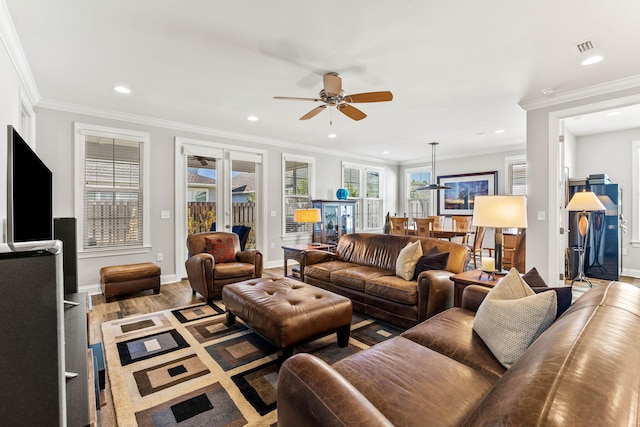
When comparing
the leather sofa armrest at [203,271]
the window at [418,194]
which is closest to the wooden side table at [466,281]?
the leather sofa armrest at [203,271]

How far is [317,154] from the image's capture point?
22.5 ft

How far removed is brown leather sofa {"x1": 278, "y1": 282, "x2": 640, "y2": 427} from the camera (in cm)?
61

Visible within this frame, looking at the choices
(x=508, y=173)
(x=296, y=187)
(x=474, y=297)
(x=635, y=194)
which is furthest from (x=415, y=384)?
(x=508, y=173)

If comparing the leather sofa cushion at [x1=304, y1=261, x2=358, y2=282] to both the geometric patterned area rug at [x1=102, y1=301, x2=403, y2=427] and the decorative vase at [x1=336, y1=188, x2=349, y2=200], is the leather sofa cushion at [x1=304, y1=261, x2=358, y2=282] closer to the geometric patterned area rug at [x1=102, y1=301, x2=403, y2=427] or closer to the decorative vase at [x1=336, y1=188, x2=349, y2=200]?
the geometric patterned area rug at [x1=102, y1=301, x2=403, y2=427]

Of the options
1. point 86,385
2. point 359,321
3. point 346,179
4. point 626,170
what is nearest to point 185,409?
point 86,385

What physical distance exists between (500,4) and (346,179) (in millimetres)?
5569

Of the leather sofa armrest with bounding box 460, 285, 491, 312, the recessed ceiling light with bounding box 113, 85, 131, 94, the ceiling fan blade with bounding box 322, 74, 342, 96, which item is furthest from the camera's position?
the recessed ceiling light with bounding box 113, 85, 131, 94

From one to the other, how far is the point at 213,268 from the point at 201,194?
2.33 metres

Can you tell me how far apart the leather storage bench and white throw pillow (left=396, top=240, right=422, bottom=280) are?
318cm

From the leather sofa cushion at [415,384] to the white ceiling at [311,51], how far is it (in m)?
2.16

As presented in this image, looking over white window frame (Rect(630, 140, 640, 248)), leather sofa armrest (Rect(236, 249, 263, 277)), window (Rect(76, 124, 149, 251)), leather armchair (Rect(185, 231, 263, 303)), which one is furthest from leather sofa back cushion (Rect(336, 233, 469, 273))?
white window frame (Rect(630, 140, 640, 248))

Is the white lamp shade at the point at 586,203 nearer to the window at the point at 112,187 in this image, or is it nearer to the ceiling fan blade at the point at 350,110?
the ceiling fan blade at the point at 350,110

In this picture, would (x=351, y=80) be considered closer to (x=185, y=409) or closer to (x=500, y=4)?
(x=500, y=4)

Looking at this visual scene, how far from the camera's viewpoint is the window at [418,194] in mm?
8202
